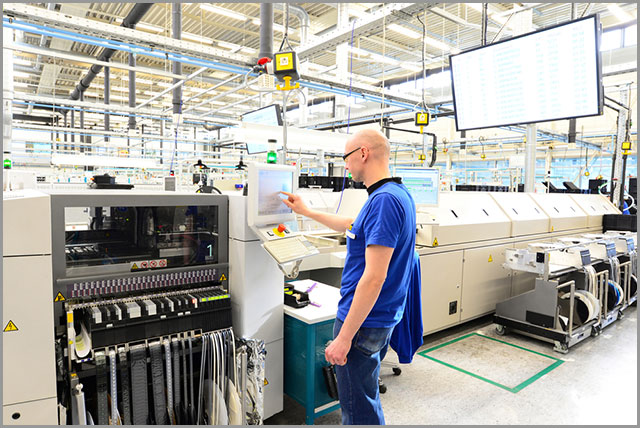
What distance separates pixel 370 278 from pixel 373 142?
1.70 ft

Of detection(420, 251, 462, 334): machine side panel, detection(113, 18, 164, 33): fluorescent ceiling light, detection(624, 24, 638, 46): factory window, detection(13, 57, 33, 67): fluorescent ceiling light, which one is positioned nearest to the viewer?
detection(420, 251, 462, 334): machine side panel

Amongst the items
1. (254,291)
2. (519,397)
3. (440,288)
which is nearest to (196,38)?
(440,288)

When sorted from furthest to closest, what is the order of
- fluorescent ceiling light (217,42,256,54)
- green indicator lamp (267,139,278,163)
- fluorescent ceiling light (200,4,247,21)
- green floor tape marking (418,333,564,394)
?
1. fluorescent ceiling light (217,42,256,54)
2. fluorescent ceiling light (200,4,247,21)
3. green floor tape marking (418,333,564,394)
4. green indicator lamp (267,139,278,163)

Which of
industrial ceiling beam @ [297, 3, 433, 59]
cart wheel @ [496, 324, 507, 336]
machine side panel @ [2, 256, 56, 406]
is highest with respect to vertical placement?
industrial ceiling beam @ [297, 3, 433, 59]

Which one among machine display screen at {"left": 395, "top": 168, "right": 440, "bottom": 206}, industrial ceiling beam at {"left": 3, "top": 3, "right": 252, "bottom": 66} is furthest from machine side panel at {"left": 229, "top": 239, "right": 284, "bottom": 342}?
industrial ceiling beam at {"left": 3, "top": 3, "right": 252, "bottom": 66}

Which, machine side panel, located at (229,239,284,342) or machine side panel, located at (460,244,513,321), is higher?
machine side panel, located at (229,239,284,342)

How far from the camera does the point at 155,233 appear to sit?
1907 mm

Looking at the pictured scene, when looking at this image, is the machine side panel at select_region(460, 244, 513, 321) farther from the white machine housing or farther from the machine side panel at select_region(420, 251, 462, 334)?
the white machine housing

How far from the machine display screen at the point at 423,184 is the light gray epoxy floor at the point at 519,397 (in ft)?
3.80

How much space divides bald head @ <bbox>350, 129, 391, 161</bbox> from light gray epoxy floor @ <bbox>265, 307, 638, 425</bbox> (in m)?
1.44

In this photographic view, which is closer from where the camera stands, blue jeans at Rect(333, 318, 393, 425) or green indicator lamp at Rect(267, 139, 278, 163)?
blue jeans at Rect(333, 318, 393, 425)

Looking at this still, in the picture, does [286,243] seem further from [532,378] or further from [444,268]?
[532,378]

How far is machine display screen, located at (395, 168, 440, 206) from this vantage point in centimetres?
303

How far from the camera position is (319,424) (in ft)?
6.64
